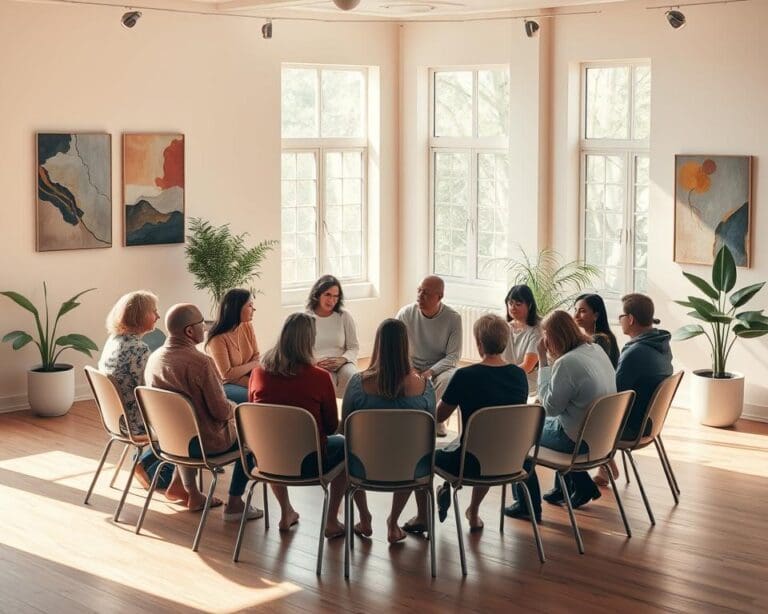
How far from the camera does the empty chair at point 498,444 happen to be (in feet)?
18.5

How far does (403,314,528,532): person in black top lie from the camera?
590cm

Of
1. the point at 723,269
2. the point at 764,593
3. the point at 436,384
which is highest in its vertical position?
the point at 723,269

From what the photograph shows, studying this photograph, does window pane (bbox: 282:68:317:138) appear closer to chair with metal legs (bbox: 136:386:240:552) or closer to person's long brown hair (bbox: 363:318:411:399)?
chair with metal legs (bbox: 136:386:240:552)

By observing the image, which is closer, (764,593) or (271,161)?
(764,593)

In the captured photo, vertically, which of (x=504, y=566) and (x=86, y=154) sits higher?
(x=86, y=154)

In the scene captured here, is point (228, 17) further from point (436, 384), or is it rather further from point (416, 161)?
point (436, 384)

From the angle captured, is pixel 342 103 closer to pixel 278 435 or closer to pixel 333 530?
pixel 333 530

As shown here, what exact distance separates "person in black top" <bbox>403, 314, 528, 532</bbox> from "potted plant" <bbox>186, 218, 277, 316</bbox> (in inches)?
170

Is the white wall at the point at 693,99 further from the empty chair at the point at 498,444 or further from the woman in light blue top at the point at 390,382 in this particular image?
the woman in light blue top at the point at 390,382

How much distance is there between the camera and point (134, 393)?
21.7 ft

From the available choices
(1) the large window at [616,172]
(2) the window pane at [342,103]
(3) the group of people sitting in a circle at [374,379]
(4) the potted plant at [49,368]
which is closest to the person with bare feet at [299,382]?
(3) the group of people sitting in a circle at [374,379]

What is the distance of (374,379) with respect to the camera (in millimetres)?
5777

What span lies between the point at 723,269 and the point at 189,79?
4.65 m

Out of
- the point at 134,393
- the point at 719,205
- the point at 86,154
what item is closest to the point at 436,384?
the point at 134,393
